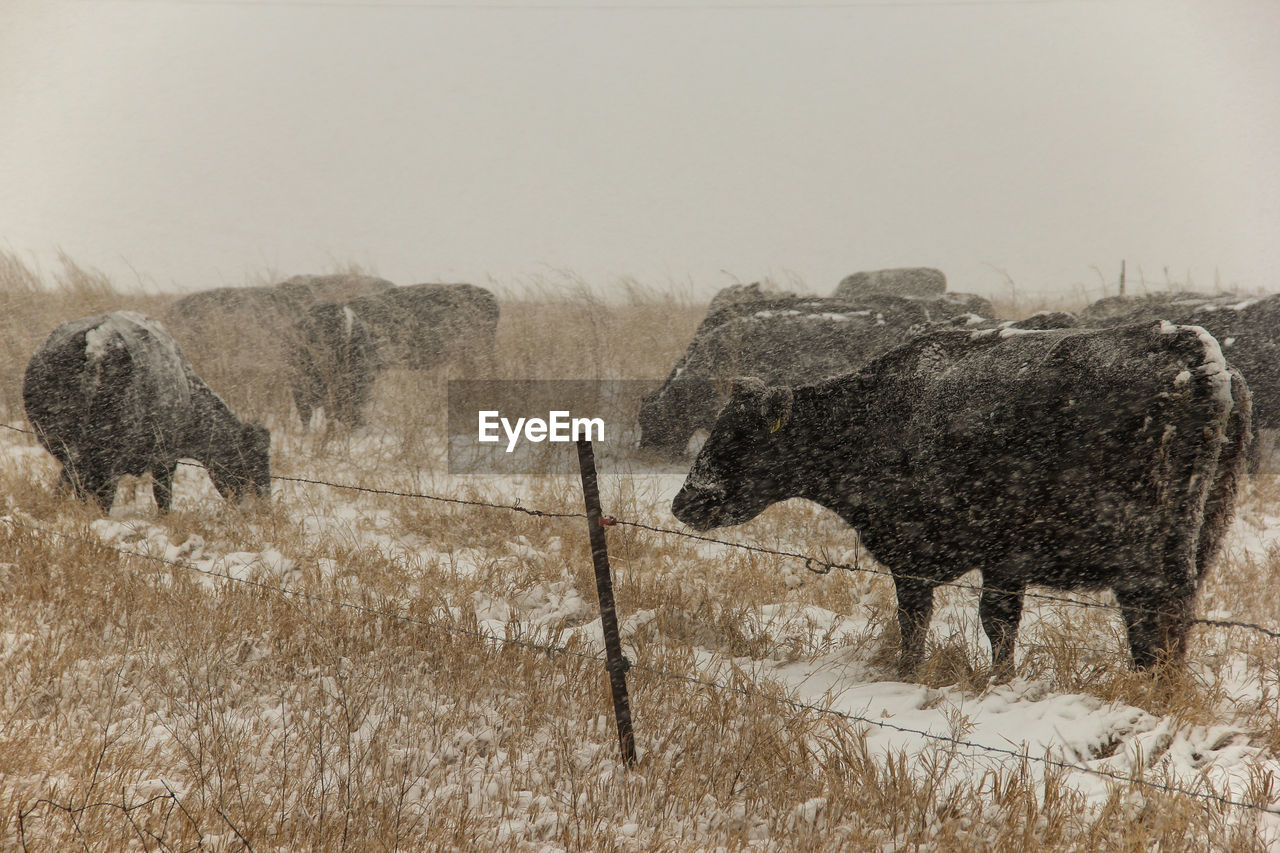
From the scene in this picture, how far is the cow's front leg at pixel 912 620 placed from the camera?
3.62m

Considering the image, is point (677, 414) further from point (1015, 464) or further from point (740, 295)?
point (1015, 464)

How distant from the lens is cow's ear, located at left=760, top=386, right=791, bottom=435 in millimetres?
3941

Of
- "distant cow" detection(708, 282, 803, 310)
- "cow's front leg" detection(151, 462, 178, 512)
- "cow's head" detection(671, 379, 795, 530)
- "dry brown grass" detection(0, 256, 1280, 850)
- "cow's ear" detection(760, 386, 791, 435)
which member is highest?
"distant cow" detection(708, 282, 803, 310)

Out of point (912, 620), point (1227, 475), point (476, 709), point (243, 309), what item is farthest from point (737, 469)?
point (243, 309)

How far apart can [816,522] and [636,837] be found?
4121mm

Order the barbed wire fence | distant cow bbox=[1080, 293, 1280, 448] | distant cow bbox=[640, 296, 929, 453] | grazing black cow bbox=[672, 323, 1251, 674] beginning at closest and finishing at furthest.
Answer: the barbed wire fence, grazing black cow bbox=[672, 323, 1251, 674], distant cow bbox=[1080, 293, 1280, 448], distant cow bbox=[640, 296, 929, 453]

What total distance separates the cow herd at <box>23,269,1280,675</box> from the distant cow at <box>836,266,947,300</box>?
14.9 m

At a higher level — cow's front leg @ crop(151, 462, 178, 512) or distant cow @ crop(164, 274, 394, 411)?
distant cow @ crop(164, 274, 394, 411)

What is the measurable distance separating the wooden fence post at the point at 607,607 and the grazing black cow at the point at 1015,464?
141cm

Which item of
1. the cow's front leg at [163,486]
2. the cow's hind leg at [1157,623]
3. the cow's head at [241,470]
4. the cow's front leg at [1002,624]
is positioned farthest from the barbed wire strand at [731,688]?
the cow's head at [241,470]

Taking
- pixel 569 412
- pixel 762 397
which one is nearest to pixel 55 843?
pixel 762 397

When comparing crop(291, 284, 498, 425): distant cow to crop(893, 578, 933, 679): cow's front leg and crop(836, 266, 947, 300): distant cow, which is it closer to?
crop(893, 578, 933, 679): cow's front leg

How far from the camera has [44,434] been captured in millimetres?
5613

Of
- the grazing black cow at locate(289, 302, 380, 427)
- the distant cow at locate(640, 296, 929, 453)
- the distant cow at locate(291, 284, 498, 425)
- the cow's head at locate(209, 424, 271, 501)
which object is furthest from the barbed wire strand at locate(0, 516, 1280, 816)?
the distant cow at locate(640, 296, 929, 453)
